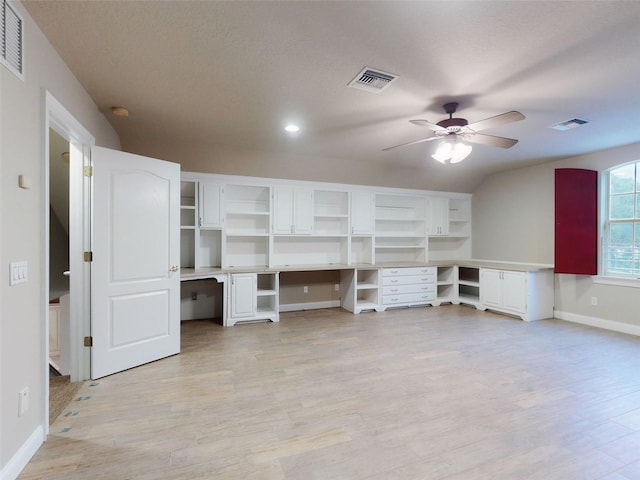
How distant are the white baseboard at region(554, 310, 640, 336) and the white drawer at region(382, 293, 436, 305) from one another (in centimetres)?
197

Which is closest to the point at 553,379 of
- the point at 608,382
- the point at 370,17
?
the point at 608,382

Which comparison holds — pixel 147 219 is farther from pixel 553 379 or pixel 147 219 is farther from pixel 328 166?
pixel 553 379

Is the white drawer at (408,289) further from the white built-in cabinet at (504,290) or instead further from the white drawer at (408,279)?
the white built-in cabinet at (504,290)

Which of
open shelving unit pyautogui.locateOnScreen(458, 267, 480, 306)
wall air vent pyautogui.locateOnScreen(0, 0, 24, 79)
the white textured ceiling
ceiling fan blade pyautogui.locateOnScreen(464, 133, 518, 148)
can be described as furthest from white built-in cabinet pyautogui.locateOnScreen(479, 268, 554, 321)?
wall air vent pyautogui.locateOnScreen(0, 0, 24, 79)

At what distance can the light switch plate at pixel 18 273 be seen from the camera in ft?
5.45

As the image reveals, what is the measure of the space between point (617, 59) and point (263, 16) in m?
2.44

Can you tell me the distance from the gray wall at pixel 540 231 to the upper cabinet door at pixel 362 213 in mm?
2491

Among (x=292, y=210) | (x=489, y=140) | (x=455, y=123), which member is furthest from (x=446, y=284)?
(x=455, y=123)

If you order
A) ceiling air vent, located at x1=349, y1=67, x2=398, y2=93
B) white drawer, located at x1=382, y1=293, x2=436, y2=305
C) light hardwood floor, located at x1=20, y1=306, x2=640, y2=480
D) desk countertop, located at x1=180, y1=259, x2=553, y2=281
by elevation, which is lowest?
light hardwood floor, located at x1=20, y1=306, x2=640, y2=480

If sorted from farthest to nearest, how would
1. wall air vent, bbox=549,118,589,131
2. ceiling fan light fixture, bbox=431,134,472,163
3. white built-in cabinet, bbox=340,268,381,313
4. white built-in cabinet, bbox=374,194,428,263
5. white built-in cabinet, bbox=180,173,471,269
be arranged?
white built-in cabinet, bbox=374,194,428,263 < white built-in cabinet, bbox=340,268,381,313 < white built-in cabinet, bbox=180,173,471,269 < wall air vent, bbox=549,118,589,131 < ceiling fan light fixture, bbox=431,134,472,163

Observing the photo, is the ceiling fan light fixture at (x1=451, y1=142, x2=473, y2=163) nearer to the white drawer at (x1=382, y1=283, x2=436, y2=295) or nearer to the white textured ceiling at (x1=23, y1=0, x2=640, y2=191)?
the white textured ceiling at (x1=23, y1=0, x2=640, y2=191)

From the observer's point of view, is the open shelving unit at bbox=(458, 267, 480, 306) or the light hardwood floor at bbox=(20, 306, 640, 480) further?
the open shelving unit at bbox=(458, 267, 480, 306)

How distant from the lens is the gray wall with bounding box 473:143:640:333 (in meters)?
4.39

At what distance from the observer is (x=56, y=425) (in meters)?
2.16
